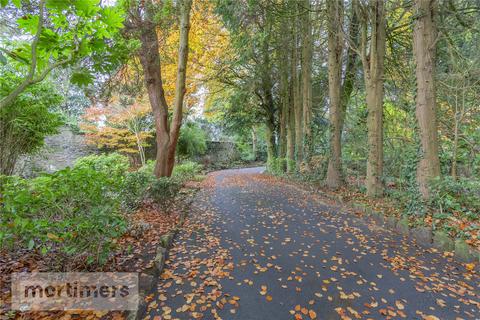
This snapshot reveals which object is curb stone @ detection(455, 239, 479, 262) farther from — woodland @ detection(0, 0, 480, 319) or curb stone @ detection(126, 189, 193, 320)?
curb stone @ detection(126, 189, 193, 320)

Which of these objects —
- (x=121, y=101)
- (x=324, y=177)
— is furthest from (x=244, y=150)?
(x=324, y=177)

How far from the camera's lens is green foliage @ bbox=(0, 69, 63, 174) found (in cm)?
497

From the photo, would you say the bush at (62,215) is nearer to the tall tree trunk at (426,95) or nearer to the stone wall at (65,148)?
the tall tree trunk at (426,95)

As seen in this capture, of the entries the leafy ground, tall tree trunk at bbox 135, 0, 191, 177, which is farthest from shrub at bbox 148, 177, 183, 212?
tall tree trunk at bbox 135, 0, 191, 177

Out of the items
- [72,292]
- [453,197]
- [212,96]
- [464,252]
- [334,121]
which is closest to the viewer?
[72,292]

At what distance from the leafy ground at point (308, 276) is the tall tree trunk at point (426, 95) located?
1.50 metres

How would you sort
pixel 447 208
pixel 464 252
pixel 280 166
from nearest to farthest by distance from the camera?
pixel 464 252, pixel 447 208, pixel 280 166

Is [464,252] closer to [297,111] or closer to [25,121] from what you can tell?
[25,121]

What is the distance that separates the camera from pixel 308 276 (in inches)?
120

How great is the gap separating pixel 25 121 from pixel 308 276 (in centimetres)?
631

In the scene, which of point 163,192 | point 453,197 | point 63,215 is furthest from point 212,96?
point 63,215

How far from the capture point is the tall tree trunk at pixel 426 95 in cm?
470

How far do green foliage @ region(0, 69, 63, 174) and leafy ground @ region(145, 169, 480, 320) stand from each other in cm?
413

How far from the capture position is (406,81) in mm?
7809
